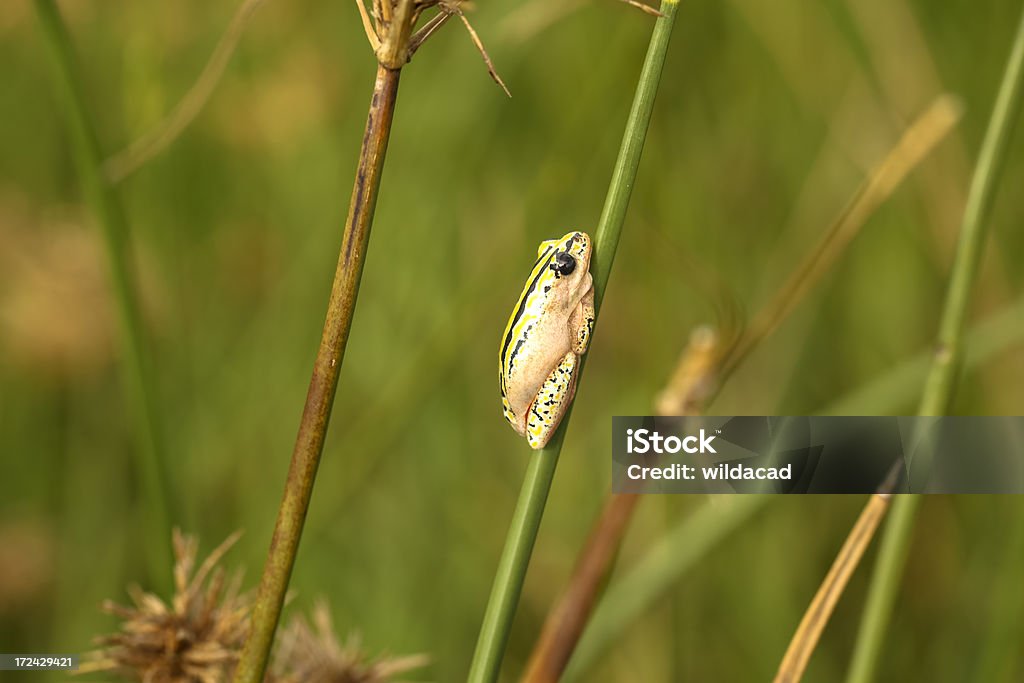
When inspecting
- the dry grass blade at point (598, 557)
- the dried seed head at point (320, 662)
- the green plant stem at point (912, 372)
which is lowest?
the dried seed head at point (320, 662)

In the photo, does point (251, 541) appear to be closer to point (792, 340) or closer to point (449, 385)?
point (449, 385)

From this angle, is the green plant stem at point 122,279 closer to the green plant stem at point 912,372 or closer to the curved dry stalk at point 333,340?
the curved dry stalk at point 333,340

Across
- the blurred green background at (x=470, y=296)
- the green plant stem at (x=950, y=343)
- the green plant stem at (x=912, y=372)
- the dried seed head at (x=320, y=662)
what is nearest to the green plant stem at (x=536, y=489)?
the dried seed head at (x=320, y=662)

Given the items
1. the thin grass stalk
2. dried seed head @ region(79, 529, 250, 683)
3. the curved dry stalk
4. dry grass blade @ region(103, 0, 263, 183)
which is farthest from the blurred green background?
the curved dry stalk

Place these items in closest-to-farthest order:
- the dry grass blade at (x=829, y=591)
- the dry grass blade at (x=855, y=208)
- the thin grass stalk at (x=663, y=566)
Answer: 1. the dry grass blade at (x=829, y=591)
2. the dry grass blade at (x=855, y=208)
3. the thin grass stalk at (x=663, y=566)

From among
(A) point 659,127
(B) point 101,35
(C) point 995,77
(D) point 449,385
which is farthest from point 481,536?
(B) point 101,35

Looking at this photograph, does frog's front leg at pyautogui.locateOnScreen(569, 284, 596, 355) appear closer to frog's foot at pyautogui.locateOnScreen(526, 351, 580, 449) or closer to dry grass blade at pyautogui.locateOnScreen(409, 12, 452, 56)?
frog's foot at pyautogui.locateOnScreen(526, 351, 580, 449)
